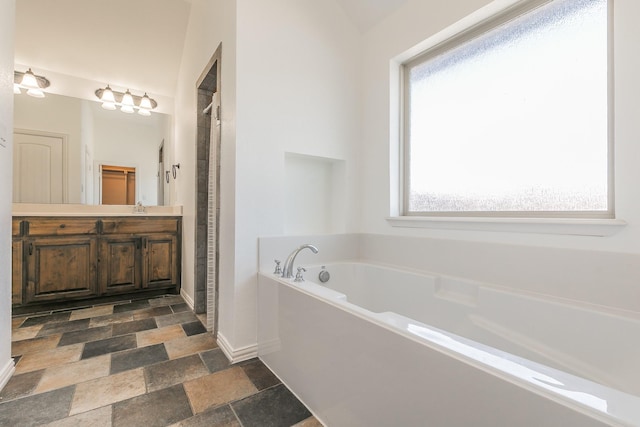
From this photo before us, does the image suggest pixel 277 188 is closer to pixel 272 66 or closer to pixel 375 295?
pixel 272 66

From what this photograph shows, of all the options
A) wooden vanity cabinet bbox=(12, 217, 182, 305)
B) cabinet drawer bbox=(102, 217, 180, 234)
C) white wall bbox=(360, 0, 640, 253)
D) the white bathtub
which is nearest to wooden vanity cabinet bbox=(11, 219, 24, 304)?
wooden vanity cabinet bbox=(12, 217, 182, 305)

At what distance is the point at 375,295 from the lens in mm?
2031

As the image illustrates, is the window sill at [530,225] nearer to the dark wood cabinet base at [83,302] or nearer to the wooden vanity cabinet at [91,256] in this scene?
the wooden vanity cabinet at [91,256]

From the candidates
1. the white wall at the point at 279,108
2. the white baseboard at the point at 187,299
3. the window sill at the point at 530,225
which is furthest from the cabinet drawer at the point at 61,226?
the window sill at the point at 530,225

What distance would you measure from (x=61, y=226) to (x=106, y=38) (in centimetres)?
188

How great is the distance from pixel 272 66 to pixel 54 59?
2574 millimetres

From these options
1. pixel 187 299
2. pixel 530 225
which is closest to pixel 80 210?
pixel 187 299

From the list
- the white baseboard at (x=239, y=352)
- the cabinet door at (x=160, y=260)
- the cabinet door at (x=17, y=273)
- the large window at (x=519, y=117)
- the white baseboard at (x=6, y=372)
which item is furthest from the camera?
the cabinet door at (x=160, y=260)

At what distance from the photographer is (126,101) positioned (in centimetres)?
322

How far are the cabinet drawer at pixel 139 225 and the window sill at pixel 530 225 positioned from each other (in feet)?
→ 8.04

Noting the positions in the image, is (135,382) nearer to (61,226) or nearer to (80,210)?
(61,226)

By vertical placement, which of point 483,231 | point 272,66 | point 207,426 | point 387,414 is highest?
point 272,66

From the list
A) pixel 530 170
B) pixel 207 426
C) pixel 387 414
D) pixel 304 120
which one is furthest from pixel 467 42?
pixel 207 426

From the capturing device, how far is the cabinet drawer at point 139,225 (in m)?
2.78
